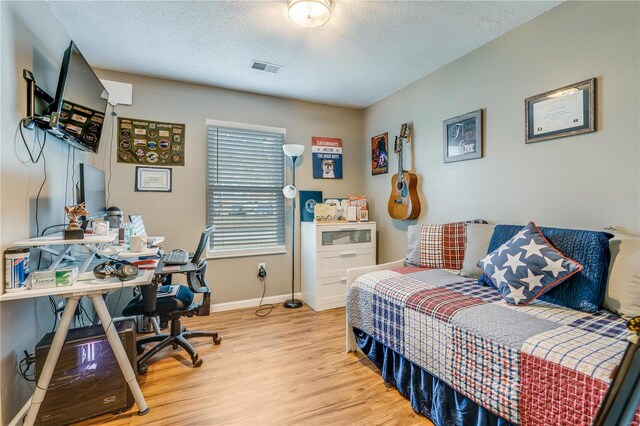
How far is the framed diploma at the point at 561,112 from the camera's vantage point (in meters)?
1.76

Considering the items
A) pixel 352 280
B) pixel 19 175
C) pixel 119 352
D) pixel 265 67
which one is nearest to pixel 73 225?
pixel 19 175

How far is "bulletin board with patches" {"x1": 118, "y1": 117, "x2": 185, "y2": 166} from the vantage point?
2.78 metres

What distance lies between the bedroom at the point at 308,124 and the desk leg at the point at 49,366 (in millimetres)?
132

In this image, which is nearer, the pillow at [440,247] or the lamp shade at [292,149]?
the pillow at [440,247]

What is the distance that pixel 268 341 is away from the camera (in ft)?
8.07

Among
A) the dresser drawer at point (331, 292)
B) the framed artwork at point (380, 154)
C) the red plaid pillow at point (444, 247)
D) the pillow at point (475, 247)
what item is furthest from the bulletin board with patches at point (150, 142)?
the pillow at point (475, 247)

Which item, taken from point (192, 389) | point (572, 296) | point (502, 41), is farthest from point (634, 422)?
point (502, 41)

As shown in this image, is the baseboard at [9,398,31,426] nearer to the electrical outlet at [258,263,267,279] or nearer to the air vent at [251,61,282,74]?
the electrical outlet at [258,263,267,279]

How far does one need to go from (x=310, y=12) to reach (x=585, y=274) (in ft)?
6.99

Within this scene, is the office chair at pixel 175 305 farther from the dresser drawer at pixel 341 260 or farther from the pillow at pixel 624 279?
the pillow at pixel 624 279

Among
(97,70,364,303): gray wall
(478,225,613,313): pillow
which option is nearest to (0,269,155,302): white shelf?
(97,70,364,303): gray wall

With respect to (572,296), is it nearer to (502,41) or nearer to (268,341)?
(502,41)

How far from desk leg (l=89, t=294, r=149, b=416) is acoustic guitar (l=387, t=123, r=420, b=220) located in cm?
254

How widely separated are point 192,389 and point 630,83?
3075mm
